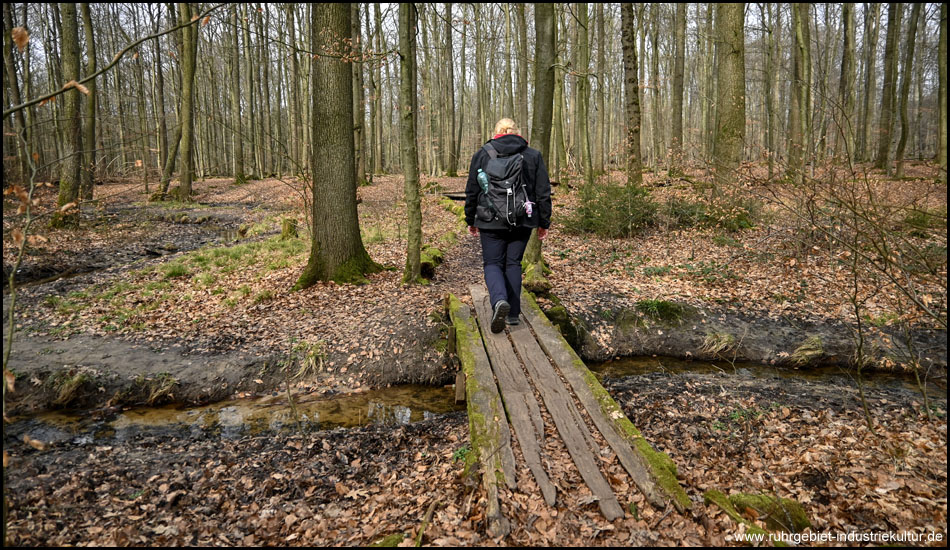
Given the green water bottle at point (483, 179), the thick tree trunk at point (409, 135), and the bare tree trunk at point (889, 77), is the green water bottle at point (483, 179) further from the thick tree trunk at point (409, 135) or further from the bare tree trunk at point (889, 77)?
the bare tree trunk at point (889, 77)

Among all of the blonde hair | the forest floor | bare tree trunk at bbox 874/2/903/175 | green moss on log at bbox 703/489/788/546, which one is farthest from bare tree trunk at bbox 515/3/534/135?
green moss on log at bbox 703/489/788/546

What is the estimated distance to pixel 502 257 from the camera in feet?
18.4

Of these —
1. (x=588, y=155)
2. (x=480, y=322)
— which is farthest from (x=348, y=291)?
(x=588, y=155)

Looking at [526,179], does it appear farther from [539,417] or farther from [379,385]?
[379,385]

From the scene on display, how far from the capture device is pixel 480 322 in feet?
20.1

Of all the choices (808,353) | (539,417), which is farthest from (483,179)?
(808,353)

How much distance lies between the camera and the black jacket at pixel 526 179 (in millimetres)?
5352

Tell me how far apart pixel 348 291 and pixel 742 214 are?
9091 millimetres

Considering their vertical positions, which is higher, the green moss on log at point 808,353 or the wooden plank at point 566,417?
the wooden plank at point 566,417

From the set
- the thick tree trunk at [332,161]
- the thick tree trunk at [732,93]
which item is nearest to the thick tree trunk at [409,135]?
the thick tree trunk at [332,161]

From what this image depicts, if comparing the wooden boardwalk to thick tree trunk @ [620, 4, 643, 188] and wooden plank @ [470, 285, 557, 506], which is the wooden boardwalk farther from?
thick tree trunk @ [620, 4, 643, 188]

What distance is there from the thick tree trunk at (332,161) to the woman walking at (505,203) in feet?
11.5

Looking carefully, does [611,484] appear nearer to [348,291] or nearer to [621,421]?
[621,421]

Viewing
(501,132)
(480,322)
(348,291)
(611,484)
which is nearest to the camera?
(611,484)
